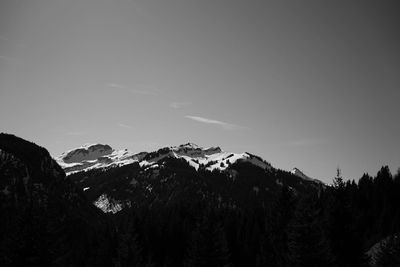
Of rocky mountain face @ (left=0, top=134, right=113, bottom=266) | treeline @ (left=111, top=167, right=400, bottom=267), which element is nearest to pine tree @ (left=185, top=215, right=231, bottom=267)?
treeline @ (left=111, top=167, right=400, bottom=267)

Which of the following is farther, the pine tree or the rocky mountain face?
the pine tree

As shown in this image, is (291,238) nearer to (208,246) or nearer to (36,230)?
(208,246)

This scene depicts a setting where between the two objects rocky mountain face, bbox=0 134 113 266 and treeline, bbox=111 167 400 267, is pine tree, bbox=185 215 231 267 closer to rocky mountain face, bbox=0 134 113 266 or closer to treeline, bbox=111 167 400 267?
treeline, bbox=111 167 400 267

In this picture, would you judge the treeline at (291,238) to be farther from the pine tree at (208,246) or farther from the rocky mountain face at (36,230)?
the rocky mountain face at (36,230)

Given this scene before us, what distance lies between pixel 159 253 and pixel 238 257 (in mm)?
20524

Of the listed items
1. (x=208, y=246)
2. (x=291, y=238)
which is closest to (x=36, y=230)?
(x=208, y=246)

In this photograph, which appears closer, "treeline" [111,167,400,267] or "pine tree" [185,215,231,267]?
"treeline" [111,167,400,267]

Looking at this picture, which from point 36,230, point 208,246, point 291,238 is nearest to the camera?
point 36,230

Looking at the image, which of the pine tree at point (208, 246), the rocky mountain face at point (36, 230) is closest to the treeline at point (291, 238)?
the pine tree at point (208, 246)

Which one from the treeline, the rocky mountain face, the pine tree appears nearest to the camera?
the rocky mountain face

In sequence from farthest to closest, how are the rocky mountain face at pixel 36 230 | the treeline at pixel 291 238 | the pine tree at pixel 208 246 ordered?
the pine tree at pixel 208 246 → the treeline at pixel 291 238 → the rocky mountain face at pixel 36 230

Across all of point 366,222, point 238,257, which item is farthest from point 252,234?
point 366,222

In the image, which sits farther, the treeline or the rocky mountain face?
the treeline

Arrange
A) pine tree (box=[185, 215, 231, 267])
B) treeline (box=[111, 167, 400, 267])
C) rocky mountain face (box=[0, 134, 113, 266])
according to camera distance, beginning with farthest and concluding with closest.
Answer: pine tree (box=[185, 215, 231, 267]), treeline (box=[111, 167, 400, 267]), rocky mountain face (box=[0, 134, 113, 266])
